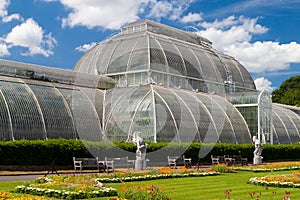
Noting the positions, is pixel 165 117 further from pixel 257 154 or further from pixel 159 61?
pixel 159 61

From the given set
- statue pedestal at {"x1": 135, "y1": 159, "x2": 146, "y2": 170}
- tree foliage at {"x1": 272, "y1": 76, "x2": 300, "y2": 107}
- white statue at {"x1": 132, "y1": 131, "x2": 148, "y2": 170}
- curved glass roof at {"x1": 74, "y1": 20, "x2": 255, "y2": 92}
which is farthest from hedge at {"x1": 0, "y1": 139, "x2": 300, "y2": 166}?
tree foliage at {"x1": 272, "y1": 76, "x2": 300, "y2": 107}

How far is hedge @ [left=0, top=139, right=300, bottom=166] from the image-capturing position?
29.9 meters

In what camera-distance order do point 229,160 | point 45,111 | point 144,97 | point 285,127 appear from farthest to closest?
point 285,127, point 144,97, point 229,160, point 45,111

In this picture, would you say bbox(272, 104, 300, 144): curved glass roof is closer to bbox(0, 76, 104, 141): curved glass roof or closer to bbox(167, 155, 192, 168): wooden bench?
bbox(167, 155, 192, 168): wooden bench

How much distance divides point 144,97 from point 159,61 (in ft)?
29.2

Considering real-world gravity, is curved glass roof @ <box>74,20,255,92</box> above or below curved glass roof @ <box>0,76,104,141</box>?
above

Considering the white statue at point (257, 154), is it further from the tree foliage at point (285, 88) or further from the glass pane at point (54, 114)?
the tree foliage at point (285, 88)

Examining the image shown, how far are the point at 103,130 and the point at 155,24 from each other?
21.8m

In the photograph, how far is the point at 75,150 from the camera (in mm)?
32906

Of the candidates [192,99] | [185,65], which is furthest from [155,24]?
[192,99]

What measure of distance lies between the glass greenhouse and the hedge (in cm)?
254

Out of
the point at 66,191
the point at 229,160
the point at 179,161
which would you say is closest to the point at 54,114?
the point at 179,161

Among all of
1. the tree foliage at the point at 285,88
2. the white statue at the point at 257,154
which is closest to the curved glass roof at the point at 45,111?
the white statue at the point at 257,154

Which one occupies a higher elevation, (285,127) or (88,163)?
(285,127)
